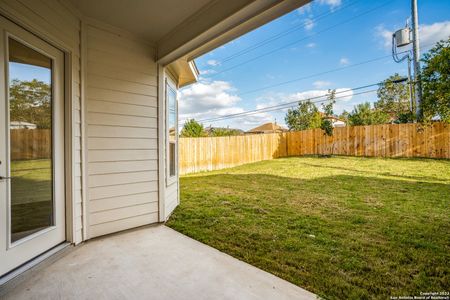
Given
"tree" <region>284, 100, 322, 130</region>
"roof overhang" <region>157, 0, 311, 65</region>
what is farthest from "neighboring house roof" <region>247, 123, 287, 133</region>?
"roof overhang" <region>157, 0, 311, 65</region>

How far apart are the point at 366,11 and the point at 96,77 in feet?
38.3

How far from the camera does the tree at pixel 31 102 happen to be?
188cm

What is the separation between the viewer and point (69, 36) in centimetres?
235

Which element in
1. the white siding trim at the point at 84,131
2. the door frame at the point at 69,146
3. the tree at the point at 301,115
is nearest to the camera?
the door frame at the point at 69,146

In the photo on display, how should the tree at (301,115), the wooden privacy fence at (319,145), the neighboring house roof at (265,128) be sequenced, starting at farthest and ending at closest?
the neighboring house roof at (265,128) < the tree at (301,115) < the wooden privacy fence at (319,145)

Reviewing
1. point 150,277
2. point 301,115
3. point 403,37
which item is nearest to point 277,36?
point 403,37

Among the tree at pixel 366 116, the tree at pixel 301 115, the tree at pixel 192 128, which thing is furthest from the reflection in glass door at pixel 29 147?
the tree at pixel 301 115

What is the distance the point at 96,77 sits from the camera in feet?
8.70

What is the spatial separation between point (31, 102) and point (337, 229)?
3.59 metres

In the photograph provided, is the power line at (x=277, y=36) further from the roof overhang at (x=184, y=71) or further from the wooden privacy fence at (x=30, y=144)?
the wooden privacy fence at (x=30, y=144)

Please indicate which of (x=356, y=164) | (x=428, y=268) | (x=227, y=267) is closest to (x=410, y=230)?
(x=428, y=268)

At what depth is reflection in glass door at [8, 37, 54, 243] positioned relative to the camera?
73.3 inches

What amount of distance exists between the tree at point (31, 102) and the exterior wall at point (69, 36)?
0.71ft

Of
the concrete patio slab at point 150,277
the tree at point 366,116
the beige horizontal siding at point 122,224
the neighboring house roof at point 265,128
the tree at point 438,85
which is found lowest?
the concrete patio slab at point 150,277
